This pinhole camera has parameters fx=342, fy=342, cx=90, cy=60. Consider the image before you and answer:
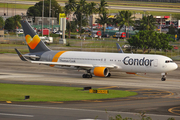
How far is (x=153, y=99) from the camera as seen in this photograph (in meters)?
35.3

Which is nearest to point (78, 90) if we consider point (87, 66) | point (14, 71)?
point (87, 66)

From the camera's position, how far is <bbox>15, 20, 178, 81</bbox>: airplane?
5212cm

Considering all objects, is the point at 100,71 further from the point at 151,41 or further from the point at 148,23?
the point at 148,23

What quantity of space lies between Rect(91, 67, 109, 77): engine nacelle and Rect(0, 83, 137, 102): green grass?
1047 cm

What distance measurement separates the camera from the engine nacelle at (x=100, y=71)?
52.9 m

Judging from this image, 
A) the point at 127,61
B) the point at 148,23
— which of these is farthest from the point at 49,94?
the point at 148,23

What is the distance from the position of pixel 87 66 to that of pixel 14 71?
15727mm

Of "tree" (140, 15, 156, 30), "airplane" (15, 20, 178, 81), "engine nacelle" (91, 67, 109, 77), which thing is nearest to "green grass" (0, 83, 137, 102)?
"engine nacelle" (91, 67, 109, 77)

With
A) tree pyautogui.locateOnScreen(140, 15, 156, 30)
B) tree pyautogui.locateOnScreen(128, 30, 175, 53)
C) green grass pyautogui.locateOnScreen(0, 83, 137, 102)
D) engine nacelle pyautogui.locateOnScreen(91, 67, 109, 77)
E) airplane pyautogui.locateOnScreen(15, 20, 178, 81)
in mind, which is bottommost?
green grass pyautogui.locateOnScreen(0, 83, 137, 102)

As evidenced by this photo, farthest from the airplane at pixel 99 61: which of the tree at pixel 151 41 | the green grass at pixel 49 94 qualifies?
the tree at pixel 151 41

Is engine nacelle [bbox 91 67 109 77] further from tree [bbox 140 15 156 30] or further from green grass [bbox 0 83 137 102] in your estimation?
tree [bbox 140 15 156 30]

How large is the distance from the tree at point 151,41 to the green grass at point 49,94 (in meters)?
61.0

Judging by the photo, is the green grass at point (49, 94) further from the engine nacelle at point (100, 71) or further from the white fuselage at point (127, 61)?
the white fuselage at point (127, 61)

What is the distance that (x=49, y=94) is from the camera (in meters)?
37.4
